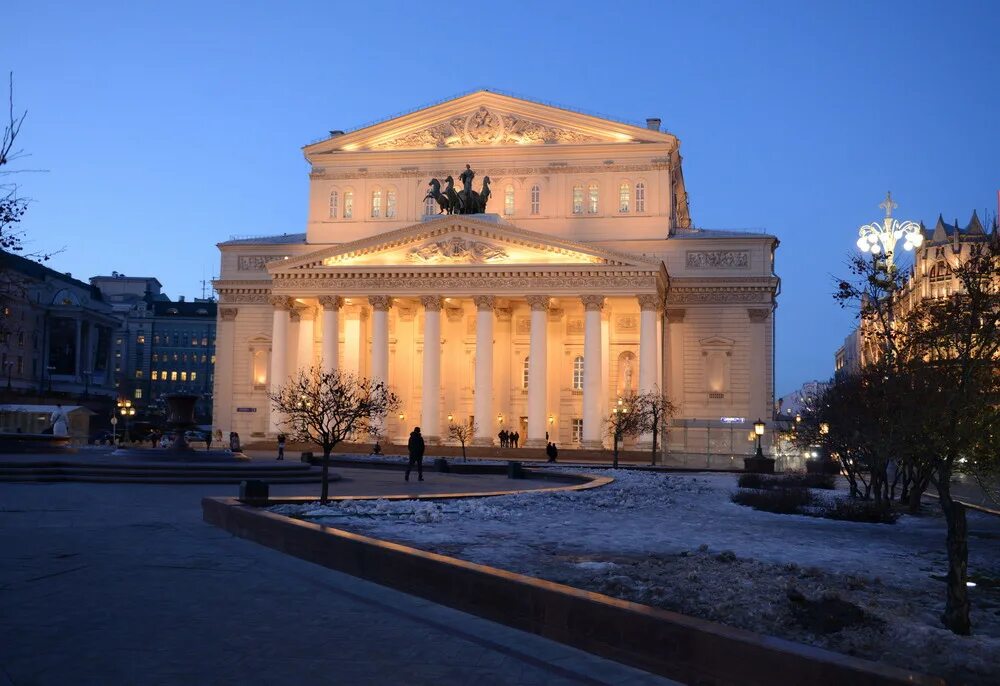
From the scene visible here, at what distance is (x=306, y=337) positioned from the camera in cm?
6562

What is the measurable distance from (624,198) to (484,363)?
1571cm

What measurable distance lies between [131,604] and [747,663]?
21.2 feet

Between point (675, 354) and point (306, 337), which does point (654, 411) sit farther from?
point (306, 337)

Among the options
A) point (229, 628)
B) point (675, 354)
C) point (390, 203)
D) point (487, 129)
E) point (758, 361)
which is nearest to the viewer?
point (229, 628)

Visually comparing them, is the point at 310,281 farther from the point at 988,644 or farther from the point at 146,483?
the point at 988,644

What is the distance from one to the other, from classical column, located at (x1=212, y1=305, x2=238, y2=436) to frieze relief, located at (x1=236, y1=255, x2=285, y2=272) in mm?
3065

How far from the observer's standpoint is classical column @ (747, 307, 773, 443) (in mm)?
64938

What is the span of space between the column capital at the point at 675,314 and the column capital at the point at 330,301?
21.6 m

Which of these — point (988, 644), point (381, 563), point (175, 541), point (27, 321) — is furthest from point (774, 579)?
point (27, 321)

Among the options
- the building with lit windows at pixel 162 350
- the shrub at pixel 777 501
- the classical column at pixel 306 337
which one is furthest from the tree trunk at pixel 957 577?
the building with lit windows at pixel 162 350

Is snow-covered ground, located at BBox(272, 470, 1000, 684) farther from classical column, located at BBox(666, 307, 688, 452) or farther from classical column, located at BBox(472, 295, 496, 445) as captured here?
classical column, located at BBox(666, 307, 688, 452)

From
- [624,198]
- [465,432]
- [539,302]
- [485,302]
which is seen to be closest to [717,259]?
[624,198]

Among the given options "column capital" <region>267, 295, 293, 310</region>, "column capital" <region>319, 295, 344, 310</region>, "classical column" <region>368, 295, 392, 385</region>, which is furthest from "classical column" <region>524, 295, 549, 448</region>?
"column capital" <region>267, 295, 293, 310</region>

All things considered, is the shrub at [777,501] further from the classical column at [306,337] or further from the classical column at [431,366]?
the classical column at [306,337]
